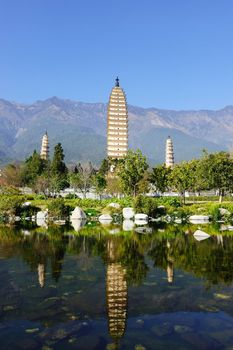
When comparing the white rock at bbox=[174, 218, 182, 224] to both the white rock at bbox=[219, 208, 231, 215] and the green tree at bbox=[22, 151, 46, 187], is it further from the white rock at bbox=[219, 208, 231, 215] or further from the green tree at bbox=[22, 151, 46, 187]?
the green tree at bbox=[22, 151, 46, 187]

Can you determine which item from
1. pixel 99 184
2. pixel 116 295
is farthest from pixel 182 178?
pixel 116 295

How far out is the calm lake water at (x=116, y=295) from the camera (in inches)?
443

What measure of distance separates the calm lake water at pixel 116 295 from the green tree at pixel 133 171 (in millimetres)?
30160

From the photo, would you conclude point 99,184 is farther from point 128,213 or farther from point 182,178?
point 128,213

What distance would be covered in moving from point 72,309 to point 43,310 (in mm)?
957

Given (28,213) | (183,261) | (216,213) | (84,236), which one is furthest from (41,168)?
(183,261)

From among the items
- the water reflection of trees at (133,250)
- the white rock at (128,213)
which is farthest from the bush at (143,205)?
the water reflection of trees at (133,250)

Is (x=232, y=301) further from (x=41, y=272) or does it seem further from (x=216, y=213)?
(x=216, y=213)

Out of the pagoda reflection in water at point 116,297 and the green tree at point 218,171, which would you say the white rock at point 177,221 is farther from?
the pagoda reflection in water at point 116,297

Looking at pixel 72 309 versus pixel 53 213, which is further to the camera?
pixel 53 213

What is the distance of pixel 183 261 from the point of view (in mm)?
21625

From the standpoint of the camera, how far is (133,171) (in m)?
57.3

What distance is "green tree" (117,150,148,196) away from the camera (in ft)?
188

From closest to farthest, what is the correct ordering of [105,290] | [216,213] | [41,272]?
[105,290], [41,272], [216,213]
